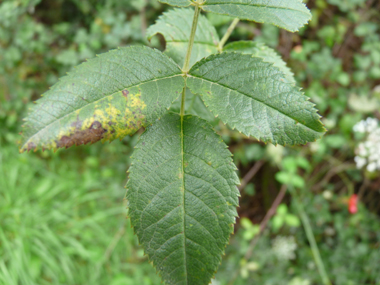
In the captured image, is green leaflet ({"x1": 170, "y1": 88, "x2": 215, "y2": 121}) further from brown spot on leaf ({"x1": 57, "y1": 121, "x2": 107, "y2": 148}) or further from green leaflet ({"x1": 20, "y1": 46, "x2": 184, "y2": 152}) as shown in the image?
brown spot on leaf ({"x1": 57, "y1": 121, "x2": 107, "y2": 148})

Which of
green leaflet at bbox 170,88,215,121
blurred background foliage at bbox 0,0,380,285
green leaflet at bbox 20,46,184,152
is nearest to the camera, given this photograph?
green leaflet at bbox 20,46,184,152

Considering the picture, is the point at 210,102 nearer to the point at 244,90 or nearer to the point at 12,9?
the point at 244,90

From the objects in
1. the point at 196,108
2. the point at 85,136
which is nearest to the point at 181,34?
the point at 196,108

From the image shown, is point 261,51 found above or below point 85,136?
above

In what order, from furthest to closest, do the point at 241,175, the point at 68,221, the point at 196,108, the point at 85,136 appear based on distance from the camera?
A: 1. the point at 241,175
2. the point at 68,221
3. the point at 196,108
4. the point at 85,136

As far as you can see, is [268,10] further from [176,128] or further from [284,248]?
[284,248]

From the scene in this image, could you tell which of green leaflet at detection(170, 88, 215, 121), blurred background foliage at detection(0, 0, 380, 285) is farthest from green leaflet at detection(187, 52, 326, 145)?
blurred background foliage at detection(0, 0, 380, 285)

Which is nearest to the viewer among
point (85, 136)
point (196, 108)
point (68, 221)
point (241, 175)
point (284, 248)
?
point (85, 136)
